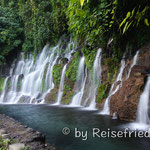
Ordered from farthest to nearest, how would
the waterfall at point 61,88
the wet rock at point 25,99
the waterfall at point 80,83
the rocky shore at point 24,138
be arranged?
the wet rock at point 25,99 < the waterfall at point 61,88 < the waterfall at point 80,83 < the rocky shore at point 24,138

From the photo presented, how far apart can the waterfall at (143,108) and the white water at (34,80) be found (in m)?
9.58

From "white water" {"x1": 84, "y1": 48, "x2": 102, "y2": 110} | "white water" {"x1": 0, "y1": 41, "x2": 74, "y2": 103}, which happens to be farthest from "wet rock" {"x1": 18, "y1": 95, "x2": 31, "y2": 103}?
"white water" {"x1": 84, "y1": 48, "x2": 102, "y2": 110}

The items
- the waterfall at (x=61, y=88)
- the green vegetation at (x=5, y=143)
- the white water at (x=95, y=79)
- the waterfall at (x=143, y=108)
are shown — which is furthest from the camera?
the waterfall at (x=61, y=88)

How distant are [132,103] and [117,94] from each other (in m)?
1.10

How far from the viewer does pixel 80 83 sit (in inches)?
536

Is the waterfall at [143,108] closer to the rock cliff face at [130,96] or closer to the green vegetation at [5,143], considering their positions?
the rock cliff face at [130,96]

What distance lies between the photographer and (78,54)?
47.4 ft

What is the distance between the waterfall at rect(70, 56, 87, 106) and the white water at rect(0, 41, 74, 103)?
11.1 ft

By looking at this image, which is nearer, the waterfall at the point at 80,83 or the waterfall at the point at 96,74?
the waterfall at the point at 96,74

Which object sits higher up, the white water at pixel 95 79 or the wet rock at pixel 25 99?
the white water at pixel 95 79

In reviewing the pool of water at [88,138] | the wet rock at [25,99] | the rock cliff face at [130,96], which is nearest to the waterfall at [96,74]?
the rock cliff face at [130,96]

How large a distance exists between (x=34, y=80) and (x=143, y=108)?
1304 centimetres

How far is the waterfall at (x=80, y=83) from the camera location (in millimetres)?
12817
